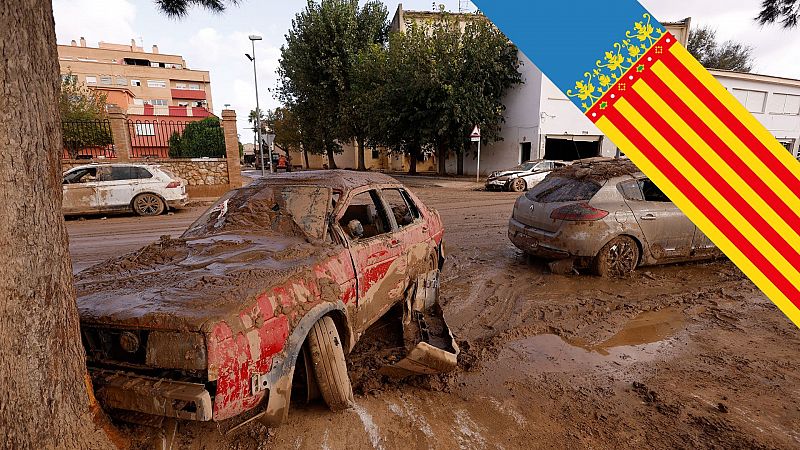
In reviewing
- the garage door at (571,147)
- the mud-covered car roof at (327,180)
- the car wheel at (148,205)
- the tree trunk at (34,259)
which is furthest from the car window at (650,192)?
the garage door at (571,147)

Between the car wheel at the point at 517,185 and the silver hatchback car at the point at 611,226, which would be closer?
the silver hatchback car at the point at 611,226

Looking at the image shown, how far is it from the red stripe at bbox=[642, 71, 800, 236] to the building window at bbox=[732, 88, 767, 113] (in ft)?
97.5

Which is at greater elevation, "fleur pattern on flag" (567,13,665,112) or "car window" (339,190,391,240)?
"fleur pattern on flag" (567,13,665,112)

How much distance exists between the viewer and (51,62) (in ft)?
5.92

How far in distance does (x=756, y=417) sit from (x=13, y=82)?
15.3ft

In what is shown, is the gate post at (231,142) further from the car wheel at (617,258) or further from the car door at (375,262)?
the car wheel at (617,258)

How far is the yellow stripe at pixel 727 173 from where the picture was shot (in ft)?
4.57

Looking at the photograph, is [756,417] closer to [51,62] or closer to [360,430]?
[360,430]

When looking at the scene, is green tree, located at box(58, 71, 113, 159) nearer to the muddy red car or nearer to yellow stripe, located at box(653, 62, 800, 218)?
the muddy red car

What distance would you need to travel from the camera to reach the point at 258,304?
2.12 m

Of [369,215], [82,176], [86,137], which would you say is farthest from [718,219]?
[86,137]

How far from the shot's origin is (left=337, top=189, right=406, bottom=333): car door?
122 inches

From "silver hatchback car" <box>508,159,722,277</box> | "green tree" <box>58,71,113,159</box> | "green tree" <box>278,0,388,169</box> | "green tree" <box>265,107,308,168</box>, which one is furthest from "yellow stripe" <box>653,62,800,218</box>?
"green tree" <box>265,107,308,168</box>

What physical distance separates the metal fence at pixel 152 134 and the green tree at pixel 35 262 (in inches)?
611
